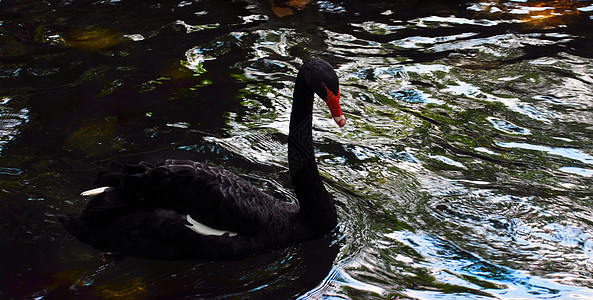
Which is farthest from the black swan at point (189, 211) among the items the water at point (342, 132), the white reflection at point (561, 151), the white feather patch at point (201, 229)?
the white reflection at point (561, 151)

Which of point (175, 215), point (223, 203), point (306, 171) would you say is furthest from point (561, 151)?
point (175, 215)

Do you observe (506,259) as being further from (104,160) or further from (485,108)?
(104,160)

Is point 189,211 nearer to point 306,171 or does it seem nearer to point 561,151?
point 306,171

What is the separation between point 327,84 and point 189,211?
1.03 m

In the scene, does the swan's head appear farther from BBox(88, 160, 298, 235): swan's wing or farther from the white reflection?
the white reflection

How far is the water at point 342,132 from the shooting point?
3.47m

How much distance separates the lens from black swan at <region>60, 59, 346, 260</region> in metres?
3.51

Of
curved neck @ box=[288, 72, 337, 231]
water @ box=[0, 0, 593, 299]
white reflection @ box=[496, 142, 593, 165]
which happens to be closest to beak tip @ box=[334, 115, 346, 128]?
curved neck @ box=[288, 72, 337, 231]

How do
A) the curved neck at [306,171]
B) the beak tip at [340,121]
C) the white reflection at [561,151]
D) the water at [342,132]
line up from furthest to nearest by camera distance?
1. the white reflection at [561,151]
2. the curved neck at [306,171]
3. the water at [342,132]
4. the beak tip at [340,121]

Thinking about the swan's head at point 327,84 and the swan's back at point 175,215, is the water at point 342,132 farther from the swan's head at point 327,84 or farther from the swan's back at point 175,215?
the swan's head at point 327,84

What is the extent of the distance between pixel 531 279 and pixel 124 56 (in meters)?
4.76

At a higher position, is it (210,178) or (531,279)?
(210,178)

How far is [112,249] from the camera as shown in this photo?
3619 millimetres

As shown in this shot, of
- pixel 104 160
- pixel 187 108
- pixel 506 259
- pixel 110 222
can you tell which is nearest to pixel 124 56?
pixel 187 108
